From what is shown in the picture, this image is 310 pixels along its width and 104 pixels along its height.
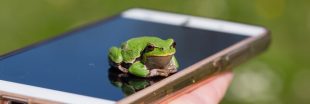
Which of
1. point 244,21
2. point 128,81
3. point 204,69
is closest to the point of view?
point 128,81

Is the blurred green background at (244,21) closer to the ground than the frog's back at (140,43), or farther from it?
farther from it

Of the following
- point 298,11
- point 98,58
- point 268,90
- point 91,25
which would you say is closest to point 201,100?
point 98,58

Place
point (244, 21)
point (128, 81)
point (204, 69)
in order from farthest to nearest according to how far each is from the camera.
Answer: point (244, 21)
point (204, 69)
point (128, 81)

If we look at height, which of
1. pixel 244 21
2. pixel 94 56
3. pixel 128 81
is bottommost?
pixel 128 81

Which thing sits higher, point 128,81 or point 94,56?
point 94,56

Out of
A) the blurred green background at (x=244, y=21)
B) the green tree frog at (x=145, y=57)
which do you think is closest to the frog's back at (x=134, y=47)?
A: the green tree frog at (x=145, y=57)

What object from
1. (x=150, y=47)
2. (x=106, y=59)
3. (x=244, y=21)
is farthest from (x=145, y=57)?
(x=244, y=21)

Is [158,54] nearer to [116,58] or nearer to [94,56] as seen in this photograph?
[116,58]

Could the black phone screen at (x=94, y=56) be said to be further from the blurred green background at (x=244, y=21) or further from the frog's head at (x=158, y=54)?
the blurred green background at (x=244, y=21)
